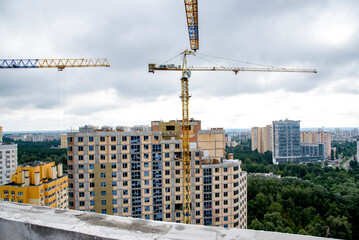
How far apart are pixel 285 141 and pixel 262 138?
851 centimetres

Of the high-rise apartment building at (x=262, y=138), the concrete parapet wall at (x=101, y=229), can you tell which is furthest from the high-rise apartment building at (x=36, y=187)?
the high-rise apartment building at (x=262, y=138)

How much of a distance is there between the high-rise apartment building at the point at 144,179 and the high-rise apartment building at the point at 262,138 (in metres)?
61.2

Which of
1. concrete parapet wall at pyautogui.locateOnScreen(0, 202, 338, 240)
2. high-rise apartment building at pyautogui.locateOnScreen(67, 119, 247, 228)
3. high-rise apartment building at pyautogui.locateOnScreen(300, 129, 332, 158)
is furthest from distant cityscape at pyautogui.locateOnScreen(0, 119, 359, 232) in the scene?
high-rise apartment building at pyautogui.locateOnScreen(300, 129, 332, 158)

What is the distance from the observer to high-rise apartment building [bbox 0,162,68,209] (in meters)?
19.7

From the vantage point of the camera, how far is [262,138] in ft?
263

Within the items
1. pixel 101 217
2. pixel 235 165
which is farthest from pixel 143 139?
pixel 101 217

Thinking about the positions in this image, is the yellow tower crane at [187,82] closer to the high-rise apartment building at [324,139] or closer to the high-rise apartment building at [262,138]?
the high-rise apartment building at [262,138]

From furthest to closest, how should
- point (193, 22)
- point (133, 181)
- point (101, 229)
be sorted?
point (193, 22)
point (133, 181)
point (101, 229)

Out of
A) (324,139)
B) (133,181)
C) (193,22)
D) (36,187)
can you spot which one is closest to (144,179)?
(133,181)

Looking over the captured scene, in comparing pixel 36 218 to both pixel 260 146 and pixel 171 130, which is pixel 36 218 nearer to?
pixel 171 130

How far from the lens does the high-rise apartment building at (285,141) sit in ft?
237

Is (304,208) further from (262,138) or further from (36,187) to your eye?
(262,138)

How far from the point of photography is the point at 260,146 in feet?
267

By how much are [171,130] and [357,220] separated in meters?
23.6
